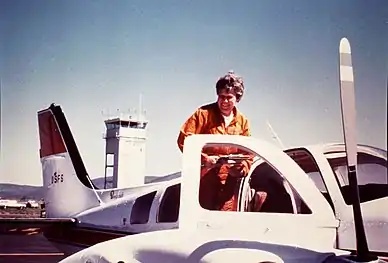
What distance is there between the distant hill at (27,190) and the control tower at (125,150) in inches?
1.5

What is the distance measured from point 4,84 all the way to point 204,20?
83 centimetres

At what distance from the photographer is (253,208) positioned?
1873 millimetres

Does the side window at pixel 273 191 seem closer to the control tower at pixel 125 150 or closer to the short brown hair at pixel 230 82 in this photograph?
the short brown hair at pixel 230 82

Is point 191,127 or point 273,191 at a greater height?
point 191,127

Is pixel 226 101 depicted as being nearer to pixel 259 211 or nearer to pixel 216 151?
pixel 216 151

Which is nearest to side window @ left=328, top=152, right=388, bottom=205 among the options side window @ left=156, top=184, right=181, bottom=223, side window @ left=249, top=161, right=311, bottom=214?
side window @ left=249, top=161, right=311, bottom=214

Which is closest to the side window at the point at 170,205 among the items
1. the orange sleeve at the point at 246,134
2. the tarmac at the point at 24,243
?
the orange sleeve at the point at 246,134

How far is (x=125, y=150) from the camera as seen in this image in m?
1.85

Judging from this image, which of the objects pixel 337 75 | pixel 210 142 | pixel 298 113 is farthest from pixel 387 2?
pixel 210 142

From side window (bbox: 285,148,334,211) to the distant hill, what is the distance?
0.50 metres

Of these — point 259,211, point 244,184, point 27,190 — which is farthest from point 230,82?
point 27,190

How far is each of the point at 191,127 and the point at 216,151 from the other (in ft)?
0.45

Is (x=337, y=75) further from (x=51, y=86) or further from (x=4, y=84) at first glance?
(x=4, y=84)

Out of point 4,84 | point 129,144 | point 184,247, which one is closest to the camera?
point 184,247
